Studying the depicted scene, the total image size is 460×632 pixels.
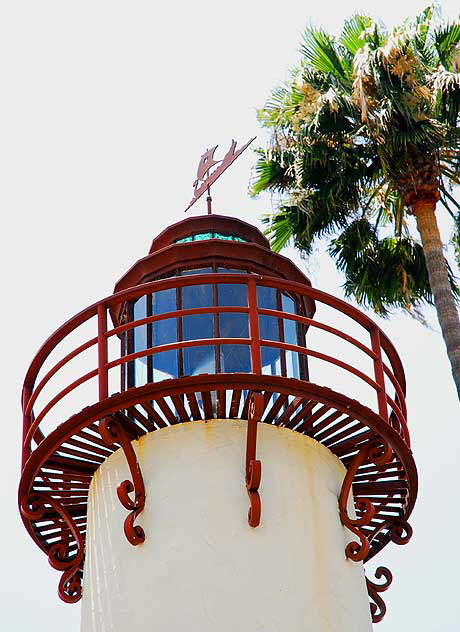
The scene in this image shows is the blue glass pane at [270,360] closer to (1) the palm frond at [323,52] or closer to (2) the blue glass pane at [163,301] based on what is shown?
(2) the blue glass pane at [163,301]

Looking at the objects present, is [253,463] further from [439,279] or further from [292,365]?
[439,279]

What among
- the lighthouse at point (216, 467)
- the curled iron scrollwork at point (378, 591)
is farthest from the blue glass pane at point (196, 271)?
the curled iron scrollwork at point (378, 591)

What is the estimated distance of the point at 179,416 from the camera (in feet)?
42.4

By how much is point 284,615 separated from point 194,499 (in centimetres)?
137

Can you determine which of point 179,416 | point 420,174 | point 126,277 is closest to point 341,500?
point 179,416

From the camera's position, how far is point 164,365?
1323 centimetres

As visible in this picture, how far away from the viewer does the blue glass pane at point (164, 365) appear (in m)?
13.2

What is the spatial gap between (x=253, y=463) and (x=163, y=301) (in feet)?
7.39

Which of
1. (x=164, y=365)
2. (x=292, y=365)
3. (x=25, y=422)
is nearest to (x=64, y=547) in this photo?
(x=25, y=422)

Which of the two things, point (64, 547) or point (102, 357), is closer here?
point (102, 357)

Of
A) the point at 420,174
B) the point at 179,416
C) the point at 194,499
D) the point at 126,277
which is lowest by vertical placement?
the point at 194,499

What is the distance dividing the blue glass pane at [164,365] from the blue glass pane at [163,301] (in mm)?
573

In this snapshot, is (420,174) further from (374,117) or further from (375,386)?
(375,386)

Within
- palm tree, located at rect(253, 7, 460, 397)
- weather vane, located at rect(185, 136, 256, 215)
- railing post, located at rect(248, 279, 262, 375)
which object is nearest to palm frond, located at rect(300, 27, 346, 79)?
palm tree, located at rect(253, 7, 460, 397)
